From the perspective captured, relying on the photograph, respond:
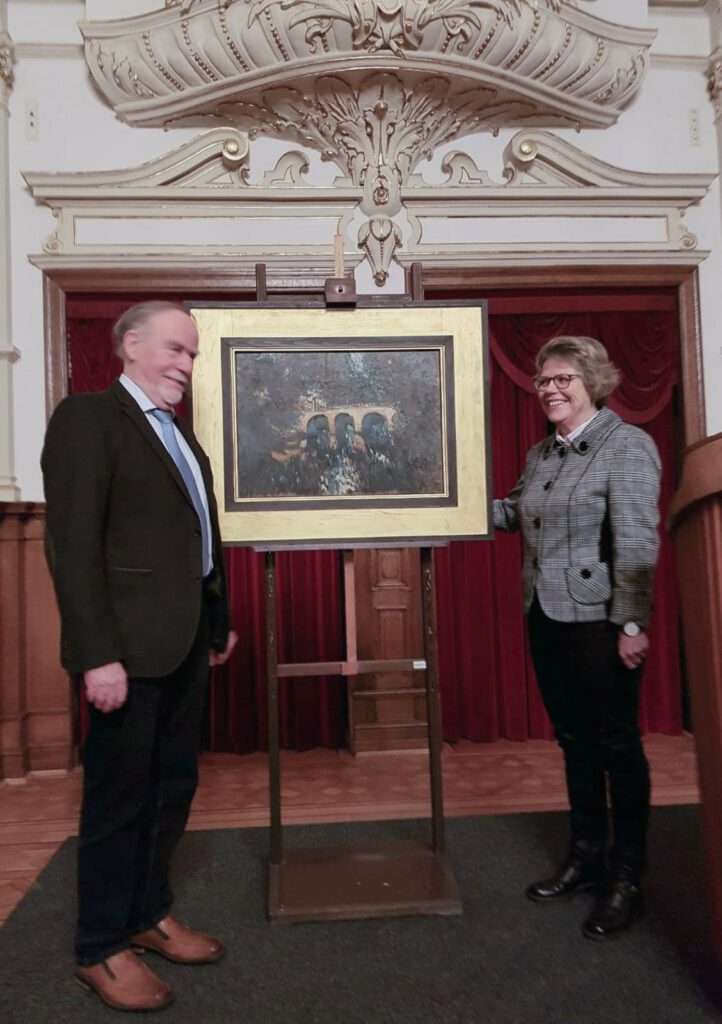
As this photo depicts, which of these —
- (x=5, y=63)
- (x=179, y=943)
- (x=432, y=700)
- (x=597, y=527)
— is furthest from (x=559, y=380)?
(x=5, y=63)

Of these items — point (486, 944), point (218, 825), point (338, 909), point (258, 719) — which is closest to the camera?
point (486, 944)

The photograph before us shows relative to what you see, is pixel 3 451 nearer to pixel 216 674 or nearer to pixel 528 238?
pixel 216 674

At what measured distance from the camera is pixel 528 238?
371 centimetres

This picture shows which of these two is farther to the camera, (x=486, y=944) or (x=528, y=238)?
(x=528, y=238)

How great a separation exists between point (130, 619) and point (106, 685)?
0.48 feet

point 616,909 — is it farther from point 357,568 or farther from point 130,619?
point 357,568

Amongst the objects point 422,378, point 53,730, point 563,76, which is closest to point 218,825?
point 53,730

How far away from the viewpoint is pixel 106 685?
5.21ft

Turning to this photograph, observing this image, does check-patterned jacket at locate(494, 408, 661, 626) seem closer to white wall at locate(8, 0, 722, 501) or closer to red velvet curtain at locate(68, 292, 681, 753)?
red velvet curtain at locate(68, 292, 681, 753)

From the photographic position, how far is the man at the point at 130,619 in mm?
1598

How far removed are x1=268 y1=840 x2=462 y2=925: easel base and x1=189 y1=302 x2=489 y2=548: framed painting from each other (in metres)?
0.96

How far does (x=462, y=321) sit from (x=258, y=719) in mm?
2394

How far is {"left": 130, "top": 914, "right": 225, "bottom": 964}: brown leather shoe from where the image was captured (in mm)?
1836

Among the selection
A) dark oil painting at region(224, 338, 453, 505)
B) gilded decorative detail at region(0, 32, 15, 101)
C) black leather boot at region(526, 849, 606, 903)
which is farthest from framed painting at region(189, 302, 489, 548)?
gilded decorative detail at region(0, 32, 15, 101)
